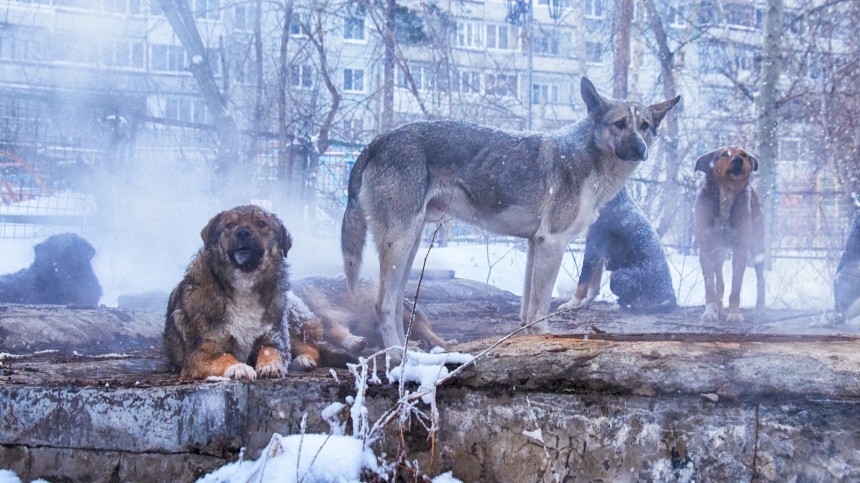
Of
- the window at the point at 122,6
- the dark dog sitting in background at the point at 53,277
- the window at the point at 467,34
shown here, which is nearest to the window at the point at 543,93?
the window at the point at 467,34

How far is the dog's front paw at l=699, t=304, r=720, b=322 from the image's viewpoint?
6.95 metres

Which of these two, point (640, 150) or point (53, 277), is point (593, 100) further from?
point (53, 277)

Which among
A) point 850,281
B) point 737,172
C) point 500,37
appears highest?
point 500,37

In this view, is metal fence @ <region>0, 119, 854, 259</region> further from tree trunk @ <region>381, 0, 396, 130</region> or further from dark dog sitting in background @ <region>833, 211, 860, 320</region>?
dark dog sitting in background @ <region>833, 211, 860, 320</region>

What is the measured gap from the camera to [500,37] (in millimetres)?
26922

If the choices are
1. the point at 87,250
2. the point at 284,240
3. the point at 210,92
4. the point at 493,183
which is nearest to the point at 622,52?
the point at 210,92

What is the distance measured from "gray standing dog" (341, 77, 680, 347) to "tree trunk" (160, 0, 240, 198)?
6.34 meters

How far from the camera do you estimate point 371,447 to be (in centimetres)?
280

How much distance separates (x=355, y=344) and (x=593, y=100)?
258 cm

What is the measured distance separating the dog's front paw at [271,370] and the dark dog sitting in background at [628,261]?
484 centimetres

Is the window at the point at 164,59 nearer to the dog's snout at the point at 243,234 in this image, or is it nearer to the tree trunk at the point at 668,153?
the tree trunk at the point at 668,153

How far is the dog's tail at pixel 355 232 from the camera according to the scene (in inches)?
198

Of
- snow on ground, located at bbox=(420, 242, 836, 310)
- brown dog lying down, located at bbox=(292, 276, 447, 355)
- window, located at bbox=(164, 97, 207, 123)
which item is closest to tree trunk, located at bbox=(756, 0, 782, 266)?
snow on ground, located at bbox=(420, 242, 836, 310)

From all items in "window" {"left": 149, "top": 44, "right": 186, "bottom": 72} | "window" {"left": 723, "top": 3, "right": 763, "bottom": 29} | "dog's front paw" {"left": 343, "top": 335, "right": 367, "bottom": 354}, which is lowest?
"dog's front paw" {"left": 343, "top": 335, "right": 367, "bottom": 354}
